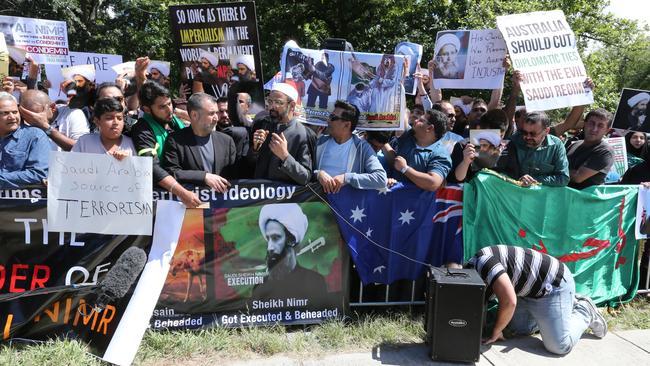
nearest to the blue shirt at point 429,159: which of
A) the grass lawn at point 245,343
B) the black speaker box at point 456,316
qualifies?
the black speaker box at point 456,316

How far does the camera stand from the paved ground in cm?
397

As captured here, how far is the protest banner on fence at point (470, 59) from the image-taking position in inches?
226

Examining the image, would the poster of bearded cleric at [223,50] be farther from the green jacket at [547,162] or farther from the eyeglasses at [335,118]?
the green jacket at [547,162]

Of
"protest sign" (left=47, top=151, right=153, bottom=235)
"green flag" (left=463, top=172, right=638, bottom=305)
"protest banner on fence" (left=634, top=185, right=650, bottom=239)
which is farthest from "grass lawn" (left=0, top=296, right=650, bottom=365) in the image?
"protest banner on fence" (left=634, top=185, right=650, bottom=239)

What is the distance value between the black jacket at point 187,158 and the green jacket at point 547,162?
284 cm

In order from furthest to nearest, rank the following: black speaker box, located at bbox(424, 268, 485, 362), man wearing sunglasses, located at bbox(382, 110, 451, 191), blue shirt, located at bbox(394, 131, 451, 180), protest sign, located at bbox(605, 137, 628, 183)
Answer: protest sign, located at bbox(605, 137, 628, 183) → blue shirt, located at bbox(394, 131, 451, 180) → man wearing sunglasses, located at bbox(382, 110, 451, 191) → black speaker box, located at bbox(424, 268, 485, 362)

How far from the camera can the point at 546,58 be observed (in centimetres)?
549

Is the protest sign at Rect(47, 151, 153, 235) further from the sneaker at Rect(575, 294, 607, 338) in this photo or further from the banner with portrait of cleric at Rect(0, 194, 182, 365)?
the sneaker at Rect(575, 294, 607, 338)

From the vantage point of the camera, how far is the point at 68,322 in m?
3.95

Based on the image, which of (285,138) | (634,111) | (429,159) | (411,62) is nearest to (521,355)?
(429,159)

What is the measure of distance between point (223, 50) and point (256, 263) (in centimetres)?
243

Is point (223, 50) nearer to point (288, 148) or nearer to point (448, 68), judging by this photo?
point (288, 148)

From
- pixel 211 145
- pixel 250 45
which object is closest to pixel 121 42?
pixel 250 45

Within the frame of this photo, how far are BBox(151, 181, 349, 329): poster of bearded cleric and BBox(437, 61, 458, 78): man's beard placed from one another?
8.45 feet
